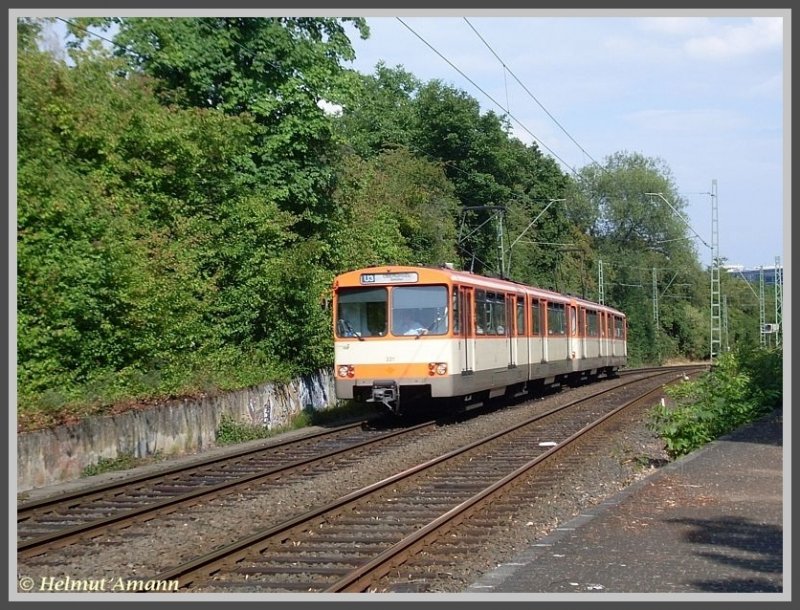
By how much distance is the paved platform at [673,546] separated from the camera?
738cm

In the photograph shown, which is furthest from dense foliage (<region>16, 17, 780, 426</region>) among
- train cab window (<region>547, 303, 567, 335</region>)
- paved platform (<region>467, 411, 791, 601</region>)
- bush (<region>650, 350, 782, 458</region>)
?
paved platform (<region>467, 411, 791, 601</region>)

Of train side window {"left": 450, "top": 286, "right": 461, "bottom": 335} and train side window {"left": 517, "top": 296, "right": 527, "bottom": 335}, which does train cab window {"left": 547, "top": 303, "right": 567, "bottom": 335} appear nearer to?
train side window {"left": 517, "top": 296, "right": 527, "bottom": 335}

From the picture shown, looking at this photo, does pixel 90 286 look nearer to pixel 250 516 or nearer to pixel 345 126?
pixel 250 516

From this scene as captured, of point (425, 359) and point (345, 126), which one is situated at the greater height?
point (345, 126)

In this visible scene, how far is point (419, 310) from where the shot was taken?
2023 cm

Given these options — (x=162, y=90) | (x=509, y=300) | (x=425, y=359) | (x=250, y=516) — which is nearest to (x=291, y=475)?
(x=250, y=516)

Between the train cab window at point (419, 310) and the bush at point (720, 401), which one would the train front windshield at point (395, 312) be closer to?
the train cab window at point (419, 310)

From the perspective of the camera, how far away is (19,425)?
1372 centimetres

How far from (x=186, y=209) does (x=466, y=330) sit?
21.2ft

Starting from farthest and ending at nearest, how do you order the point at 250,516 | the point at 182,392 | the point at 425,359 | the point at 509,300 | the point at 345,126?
the point at 345,126 < the point at 509,300 < the point at 425,359 < the point at 182,392 < the point at 250,516

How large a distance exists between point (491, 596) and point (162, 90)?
20631mm

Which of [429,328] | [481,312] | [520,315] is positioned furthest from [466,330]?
[520,315]

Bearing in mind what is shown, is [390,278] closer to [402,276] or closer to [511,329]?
[402,276]

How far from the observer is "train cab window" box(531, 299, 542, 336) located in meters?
27.2
